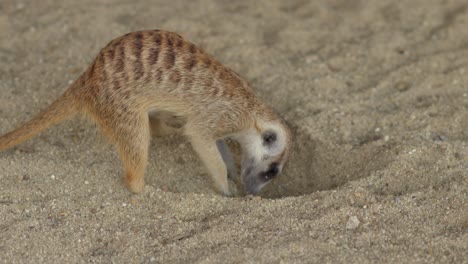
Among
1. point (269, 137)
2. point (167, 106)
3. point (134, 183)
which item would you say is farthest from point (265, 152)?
point (134, 183)

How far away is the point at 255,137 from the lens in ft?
12.3

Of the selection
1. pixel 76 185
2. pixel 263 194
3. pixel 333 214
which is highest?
pixel 333 214

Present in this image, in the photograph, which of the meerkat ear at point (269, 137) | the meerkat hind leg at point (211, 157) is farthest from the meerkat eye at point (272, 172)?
the meerkat hind leg at point (211, 157)

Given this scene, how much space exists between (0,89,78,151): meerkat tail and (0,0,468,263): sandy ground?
5.3 inches

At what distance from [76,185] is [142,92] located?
560mm

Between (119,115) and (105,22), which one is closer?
(119,115)

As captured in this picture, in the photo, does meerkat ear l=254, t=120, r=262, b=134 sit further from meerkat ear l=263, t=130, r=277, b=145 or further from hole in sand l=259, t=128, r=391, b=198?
hole in sand l=259, t=128, r=391, b=198

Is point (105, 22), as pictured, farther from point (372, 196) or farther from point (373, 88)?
point (372, 196)

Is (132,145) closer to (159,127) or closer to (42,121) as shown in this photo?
(42,121)

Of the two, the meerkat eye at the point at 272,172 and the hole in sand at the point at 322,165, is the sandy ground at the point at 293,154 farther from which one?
the meerkat eye at the point at 272,172

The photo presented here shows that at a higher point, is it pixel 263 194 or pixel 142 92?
pixel 142 92

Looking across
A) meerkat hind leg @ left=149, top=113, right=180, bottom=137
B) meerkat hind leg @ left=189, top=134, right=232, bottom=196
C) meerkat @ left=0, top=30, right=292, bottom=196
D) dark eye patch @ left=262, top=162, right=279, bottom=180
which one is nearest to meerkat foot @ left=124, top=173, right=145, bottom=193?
meerkat @ left=0, top=30, right=292, bottom=196

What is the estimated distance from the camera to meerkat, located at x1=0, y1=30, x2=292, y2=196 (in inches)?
130

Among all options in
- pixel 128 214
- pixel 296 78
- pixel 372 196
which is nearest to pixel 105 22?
pixel 296 78
